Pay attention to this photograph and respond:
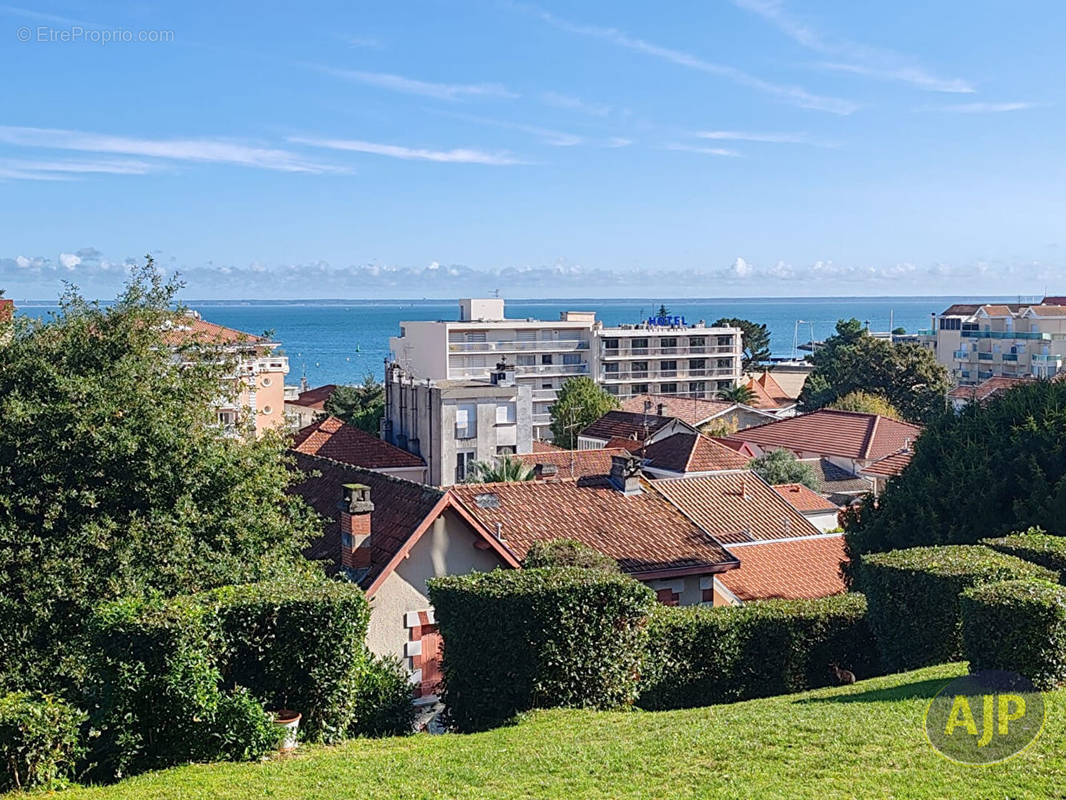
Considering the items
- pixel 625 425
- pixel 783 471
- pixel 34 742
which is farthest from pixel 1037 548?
pixel 625 425

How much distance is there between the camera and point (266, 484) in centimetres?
1923

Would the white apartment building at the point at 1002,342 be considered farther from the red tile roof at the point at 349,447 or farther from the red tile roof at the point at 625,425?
the red tile roof at the point at 349,447

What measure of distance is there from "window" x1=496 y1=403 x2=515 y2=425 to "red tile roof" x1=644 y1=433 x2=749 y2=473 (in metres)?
10.7

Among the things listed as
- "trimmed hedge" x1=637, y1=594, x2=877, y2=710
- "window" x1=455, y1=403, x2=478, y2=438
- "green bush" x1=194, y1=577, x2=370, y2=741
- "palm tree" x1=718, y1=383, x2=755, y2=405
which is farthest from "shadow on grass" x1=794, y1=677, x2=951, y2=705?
"palm tree" x1=718, y1=383, x2=755, y2=405

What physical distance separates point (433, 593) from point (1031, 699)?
792 centimetres

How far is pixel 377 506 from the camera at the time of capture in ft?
73.1

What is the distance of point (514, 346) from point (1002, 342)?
52196 mm

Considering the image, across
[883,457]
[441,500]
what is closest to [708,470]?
[883,457]

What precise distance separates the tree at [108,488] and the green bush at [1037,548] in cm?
1217

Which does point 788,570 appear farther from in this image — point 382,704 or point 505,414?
point 505,414

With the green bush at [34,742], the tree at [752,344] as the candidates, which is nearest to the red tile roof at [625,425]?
the green bush at [34,742]

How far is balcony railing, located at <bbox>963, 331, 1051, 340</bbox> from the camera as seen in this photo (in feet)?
345

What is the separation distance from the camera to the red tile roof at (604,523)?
22344 mm

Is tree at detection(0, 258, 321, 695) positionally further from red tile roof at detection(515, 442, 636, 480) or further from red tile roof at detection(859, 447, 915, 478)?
red tile roof at detection(859, 447, 915, 478)
